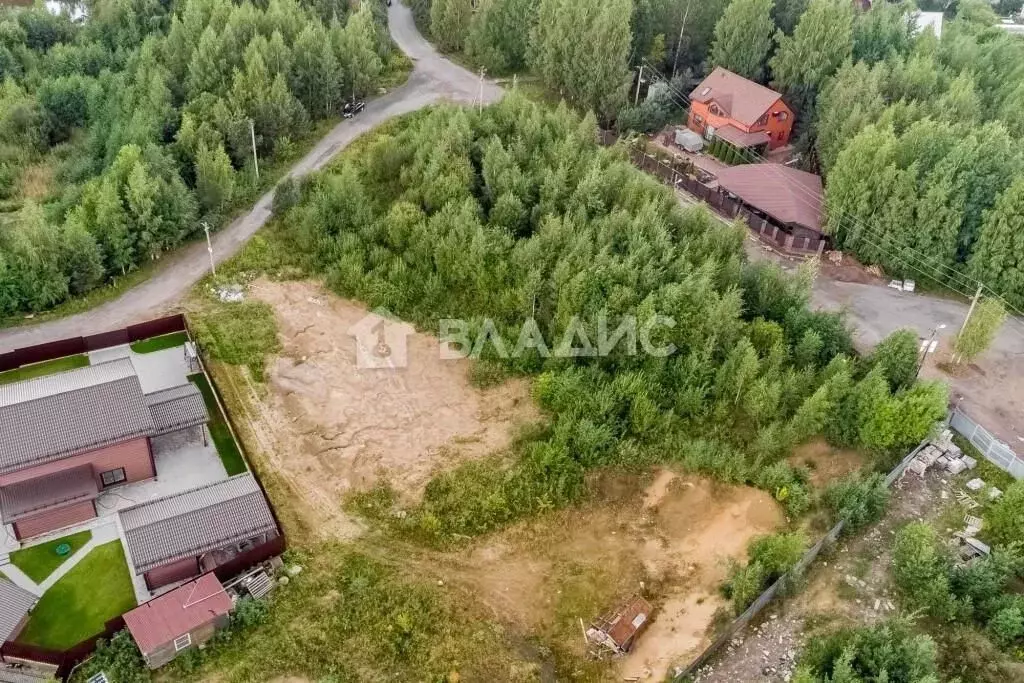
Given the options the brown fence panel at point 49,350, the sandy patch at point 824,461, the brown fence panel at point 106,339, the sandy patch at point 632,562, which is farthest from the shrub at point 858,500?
the brown fence panel at point 49,350

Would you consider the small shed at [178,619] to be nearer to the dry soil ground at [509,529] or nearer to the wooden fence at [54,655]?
the wooden fence at [54,655]

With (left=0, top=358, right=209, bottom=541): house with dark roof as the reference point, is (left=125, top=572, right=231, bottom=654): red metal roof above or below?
below

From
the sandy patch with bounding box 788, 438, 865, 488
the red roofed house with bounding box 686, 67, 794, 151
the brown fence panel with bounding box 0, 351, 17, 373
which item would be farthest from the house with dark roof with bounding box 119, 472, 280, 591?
the red roofed house with bounding box 686, 67, 794, 151

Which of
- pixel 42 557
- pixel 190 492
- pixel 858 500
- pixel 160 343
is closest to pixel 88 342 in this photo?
pixel 160 343

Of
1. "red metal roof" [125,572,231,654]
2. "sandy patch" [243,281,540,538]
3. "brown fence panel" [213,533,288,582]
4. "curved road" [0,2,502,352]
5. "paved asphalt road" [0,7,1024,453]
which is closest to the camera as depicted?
"red metal roof" [125,572,231,654]

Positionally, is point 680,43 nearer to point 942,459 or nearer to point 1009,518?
point 942,459

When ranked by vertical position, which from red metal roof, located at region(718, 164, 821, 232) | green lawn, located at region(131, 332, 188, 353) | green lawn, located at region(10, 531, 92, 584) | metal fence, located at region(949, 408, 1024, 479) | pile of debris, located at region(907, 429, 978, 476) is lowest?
green lawn, located at region(10, 531, 92, 584)

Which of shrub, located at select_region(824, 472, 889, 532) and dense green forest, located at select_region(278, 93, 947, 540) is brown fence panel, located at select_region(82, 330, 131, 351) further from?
shrub, located at select_region(824, 472, 889, 532)
